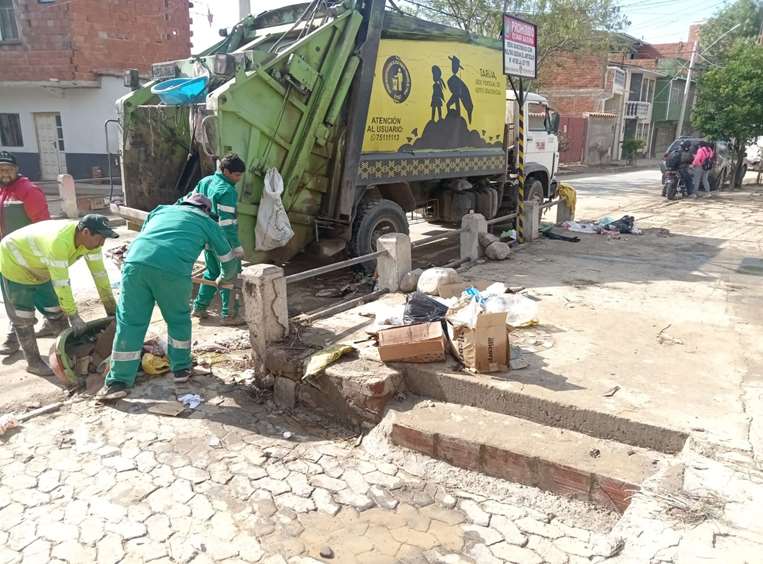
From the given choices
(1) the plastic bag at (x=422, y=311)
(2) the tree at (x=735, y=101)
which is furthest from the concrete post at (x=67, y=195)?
(2) the tree at (x=735, y=101)

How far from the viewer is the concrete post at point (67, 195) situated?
1057 centimetres

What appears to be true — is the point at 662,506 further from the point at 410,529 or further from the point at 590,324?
the point at 590,324

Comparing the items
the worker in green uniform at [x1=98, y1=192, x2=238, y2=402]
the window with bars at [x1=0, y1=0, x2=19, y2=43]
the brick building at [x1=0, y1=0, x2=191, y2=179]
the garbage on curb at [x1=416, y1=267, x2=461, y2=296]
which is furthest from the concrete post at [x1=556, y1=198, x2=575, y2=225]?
the window with bars at [x1=0, y1=0, x2=19, y2=43]

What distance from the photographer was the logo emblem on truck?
6.15 m

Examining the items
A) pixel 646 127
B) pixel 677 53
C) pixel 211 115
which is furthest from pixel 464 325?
pixel 677 53

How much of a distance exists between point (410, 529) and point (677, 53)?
1832 inches

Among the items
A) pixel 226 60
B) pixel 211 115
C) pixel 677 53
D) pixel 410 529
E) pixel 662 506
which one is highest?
pixel 677 53

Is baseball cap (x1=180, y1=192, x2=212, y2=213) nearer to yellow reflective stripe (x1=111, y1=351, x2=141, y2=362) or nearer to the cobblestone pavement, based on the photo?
yellow reflective stripe (x1=111, y1=351, x2=141, y2=362)

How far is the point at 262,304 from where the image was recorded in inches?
159

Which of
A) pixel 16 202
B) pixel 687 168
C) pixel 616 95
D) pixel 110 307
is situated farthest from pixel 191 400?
pixel 616 95

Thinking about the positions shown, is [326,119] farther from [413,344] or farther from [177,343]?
[413,344]

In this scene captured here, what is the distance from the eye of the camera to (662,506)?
8.21 feet

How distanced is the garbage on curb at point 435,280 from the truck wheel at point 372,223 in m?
1.42

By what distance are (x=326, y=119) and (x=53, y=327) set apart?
123 inches
